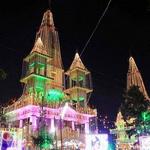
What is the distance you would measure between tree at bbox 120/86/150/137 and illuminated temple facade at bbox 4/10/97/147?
392 inches

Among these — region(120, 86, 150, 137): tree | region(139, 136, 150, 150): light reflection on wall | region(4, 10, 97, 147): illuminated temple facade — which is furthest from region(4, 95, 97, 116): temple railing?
region(139, 136, 150, 150): light reflection on wall

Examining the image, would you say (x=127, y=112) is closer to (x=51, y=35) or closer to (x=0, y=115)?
(x=0, y=115)

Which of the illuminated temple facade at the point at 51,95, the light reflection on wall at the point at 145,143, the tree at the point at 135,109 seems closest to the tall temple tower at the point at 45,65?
the illuminated temple facade at the point at 51,95

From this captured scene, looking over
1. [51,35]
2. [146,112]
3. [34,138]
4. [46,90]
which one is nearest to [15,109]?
[46,90]

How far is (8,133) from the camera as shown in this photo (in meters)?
29.9

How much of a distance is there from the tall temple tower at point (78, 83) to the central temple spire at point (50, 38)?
3.12m

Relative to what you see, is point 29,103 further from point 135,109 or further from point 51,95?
point 135,109

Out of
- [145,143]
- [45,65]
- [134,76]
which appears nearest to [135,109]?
[145,143]

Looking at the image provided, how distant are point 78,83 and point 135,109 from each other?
22488 mm

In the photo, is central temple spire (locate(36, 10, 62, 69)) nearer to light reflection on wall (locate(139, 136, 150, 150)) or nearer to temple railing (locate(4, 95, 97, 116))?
temple railing (locate(4, 95, 97, 116))

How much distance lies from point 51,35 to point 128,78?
17113 millimetres

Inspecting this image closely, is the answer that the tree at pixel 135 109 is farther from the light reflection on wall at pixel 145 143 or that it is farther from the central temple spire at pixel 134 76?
the central temple spire at pixel 134 76

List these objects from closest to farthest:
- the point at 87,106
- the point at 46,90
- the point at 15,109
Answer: the point at 15,109 < the point at 46,90 < the point at 87,106

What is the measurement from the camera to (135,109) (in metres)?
33.8
